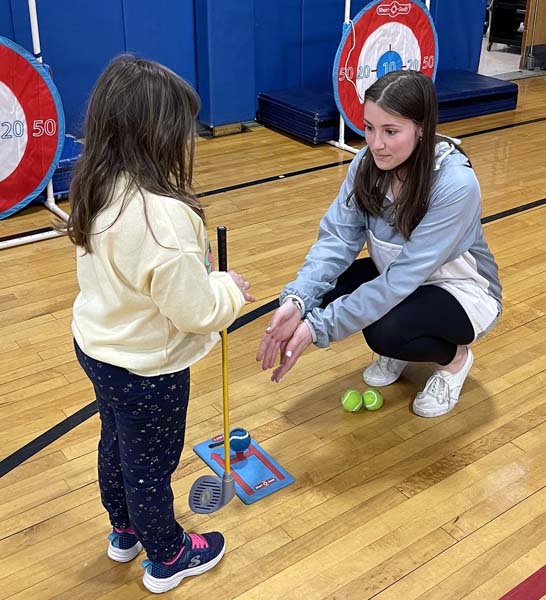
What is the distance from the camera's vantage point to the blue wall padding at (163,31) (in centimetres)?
471

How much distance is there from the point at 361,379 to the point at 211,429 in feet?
1.80

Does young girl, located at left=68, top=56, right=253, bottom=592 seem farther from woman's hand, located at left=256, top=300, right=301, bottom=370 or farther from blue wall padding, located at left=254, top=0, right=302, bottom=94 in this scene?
blue wall padding, located at left=254, top=0, right=302, bottom=94

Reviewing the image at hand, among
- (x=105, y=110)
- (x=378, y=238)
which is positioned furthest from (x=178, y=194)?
(x=378, y=238)

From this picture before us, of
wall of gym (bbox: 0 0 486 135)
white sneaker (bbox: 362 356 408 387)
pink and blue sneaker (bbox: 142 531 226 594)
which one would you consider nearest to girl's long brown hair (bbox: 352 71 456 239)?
white sneaker (bbox: 362 356 408 387)

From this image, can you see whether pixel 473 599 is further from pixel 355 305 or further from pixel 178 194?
pixel 178 194

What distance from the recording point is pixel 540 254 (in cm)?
346

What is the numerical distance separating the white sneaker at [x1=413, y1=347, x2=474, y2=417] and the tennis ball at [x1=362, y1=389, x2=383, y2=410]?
108 mm

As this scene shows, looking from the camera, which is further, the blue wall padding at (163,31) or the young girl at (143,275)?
the blue wall padding at (163,31)

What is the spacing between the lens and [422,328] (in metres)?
2.25

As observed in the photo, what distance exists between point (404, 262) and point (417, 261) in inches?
1.5

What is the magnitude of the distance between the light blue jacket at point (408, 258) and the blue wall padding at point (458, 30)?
410 centimetres

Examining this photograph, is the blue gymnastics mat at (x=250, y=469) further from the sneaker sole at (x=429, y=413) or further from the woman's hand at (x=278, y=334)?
the sneaker sole at (x=429, y=413)

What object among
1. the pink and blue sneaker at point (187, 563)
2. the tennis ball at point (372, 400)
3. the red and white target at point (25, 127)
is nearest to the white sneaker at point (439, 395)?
the tennis ball at point (372, 400)

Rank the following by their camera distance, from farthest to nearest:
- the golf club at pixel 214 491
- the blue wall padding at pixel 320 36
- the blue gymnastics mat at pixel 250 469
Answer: the blue wall padding at pixel 320 36 < the blue gymnastics mat at pixel 250 469 < the golf club at pixel 214 491
